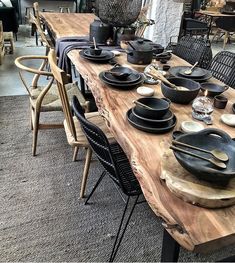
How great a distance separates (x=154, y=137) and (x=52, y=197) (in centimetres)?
100

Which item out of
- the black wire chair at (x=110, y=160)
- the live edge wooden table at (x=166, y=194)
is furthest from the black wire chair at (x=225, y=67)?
the black wire chair at (x=110, y=160)

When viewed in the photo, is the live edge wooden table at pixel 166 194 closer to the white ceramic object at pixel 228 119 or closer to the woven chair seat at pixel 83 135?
the white ceramic object at pixel 228 119

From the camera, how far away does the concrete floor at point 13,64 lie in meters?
3.56

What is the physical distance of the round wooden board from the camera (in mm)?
887

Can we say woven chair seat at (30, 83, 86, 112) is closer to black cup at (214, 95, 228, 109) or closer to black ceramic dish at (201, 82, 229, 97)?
black ceramic dish at (201, 82, 229, 97)

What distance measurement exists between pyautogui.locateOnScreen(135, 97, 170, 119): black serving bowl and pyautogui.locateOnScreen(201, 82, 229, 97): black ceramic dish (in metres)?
0.37

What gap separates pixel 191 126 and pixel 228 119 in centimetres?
22

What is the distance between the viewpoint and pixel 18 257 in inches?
60.2

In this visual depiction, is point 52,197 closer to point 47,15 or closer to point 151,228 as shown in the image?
point 151,228

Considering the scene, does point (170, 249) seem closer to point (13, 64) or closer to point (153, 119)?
point (153, 119)

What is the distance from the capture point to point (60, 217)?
5.84ft

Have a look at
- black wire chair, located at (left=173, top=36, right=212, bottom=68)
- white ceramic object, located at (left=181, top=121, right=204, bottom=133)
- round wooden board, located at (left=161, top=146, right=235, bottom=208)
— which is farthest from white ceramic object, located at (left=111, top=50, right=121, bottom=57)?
round wooden board, located at (left=161, top=146, right=235, bottom=208)

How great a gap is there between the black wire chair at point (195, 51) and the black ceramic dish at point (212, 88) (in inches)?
29.6

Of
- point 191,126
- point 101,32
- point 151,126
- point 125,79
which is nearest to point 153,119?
point 151,126
